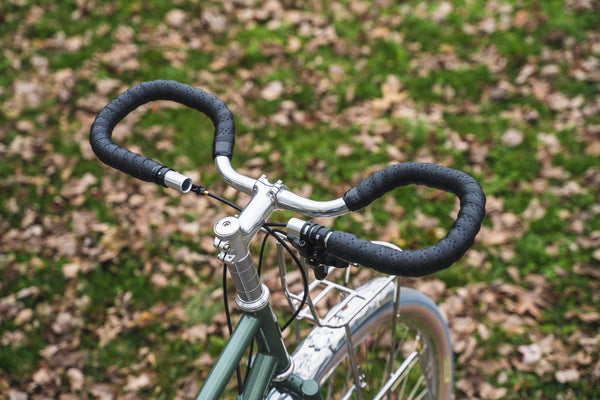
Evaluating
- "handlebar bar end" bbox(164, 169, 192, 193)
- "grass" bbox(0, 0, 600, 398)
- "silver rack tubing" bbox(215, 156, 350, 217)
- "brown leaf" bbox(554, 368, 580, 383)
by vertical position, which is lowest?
"brown leaf" bbox(554, 368, 580, 383)

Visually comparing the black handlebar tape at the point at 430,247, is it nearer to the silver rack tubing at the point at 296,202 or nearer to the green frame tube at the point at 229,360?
the silver rack tubing at the point at 296,202

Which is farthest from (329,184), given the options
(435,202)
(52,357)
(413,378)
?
(52,357)

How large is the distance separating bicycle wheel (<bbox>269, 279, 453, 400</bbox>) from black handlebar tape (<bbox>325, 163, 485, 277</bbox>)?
23.5 inches

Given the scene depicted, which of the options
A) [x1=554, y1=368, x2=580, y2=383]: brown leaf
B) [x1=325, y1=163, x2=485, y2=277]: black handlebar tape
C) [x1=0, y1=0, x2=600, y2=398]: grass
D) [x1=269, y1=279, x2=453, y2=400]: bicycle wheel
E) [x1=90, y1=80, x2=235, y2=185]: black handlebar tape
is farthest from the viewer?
[x1=0, y1=0, x2=600, y2=398]: grass

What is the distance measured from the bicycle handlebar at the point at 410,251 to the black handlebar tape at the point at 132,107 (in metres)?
0.44

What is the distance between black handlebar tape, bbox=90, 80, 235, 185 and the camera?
1.49m

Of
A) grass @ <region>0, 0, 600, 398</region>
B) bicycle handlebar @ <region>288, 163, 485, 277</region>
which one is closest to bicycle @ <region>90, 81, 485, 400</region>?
bicycle handlebar @ <region>288, 163, 485, 277</region>

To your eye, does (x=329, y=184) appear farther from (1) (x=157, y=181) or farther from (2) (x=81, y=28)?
(2) (x=81, y=28)

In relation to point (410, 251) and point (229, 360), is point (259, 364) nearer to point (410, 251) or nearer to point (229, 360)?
point (229, 360)

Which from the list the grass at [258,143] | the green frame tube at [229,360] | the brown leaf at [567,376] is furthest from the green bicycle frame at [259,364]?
the brown leaf at [567,376]

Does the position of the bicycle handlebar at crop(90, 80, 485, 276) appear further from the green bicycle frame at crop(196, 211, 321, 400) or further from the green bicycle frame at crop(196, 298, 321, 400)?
the green bicycle frame at crop(196, 298, 321, 400)

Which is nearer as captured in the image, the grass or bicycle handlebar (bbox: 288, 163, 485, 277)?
bicycle handlebar (bbox: 288, 163, 485, 277)

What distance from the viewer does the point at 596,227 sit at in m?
3.40

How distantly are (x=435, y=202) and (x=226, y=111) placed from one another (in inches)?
95.0
